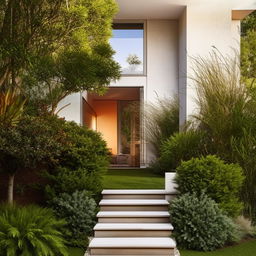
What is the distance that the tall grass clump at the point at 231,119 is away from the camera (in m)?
6.89

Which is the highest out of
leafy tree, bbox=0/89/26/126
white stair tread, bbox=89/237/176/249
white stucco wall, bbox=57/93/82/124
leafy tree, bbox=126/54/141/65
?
leafy tree, bbox=126/54/141/65

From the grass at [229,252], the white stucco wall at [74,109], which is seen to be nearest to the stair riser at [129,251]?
the grass at [229,252]

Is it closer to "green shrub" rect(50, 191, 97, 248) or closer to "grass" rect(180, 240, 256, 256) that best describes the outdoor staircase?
"green shrub" rect(50, 191, 97, 248)

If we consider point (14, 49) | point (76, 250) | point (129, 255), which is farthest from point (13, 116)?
point (129, 255)

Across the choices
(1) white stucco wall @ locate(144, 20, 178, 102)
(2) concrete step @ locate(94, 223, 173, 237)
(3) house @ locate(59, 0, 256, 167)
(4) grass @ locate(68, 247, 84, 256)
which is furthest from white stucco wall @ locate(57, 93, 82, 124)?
(4) grass @ locate(68, 247, 84, 256)

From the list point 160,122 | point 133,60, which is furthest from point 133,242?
point 133,60

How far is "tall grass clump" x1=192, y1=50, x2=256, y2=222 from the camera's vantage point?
689cm

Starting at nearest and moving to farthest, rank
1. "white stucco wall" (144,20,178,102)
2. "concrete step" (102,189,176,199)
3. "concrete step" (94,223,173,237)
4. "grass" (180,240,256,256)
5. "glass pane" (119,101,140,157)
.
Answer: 1. "grass" (180,240,256,256)
2. "concrete step" (94,223,173,237)
3. "concrete step" (102,189,176,199)
4. "white stucco wall" (144,20,178,102)
5. "glass pane" (119,101,140,157)

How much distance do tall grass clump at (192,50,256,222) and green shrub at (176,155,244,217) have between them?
50 centimetres

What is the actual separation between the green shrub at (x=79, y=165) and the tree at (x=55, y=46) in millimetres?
1352

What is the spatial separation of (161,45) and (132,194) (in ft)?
22.4

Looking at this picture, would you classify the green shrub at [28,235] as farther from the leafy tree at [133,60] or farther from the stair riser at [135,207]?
the leafy tree at [133,60]

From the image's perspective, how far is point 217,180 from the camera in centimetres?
634

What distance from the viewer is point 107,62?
32.3ft
